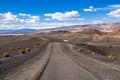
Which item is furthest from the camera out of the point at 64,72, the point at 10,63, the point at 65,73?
the point at 10,63

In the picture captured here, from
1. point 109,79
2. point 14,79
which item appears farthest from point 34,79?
point 109,79

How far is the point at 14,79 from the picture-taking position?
15125 mm

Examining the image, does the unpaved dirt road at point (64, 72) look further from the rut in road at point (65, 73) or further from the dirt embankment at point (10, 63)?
the dirt embankment at point (10, 63)

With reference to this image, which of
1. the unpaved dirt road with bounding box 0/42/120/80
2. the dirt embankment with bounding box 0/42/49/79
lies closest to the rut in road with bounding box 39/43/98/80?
the unpaved dirt road with bounding box 0/42/120/80

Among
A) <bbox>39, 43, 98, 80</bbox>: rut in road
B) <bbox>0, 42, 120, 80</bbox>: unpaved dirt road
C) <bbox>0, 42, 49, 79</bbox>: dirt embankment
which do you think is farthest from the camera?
<bbox>0, 42, 49, 79</bbox>: dirt embankment

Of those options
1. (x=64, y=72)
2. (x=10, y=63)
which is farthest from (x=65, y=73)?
(x=10, y=63)

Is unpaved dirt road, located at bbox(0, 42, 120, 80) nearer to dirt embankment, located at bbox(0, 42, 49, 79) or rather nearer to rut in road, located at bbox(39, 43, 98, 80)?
rut in road, located at bbox(39, 43, 98, 80)

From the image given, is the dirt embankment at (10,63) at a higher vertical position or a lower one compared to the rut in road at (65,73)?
lower

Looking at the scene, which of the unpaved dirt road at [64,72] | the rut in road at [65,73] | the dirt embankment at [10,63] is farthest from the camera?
the dirt embankment at [10,63]

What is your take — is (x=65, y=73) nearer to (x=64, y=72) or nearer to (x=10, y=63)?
(x=64, y=72)

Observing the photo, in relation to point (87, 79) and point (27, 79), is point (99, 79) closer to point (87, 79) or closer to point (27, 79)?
point (87, 79)

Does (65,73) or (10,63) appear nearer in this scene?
(65,73)

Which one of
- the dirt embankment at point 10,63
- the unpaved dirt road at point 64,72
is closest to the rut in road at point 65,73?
the unpaved dirt road at point 64,72

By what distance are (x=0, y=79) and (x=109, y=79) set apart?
6.37 meters
